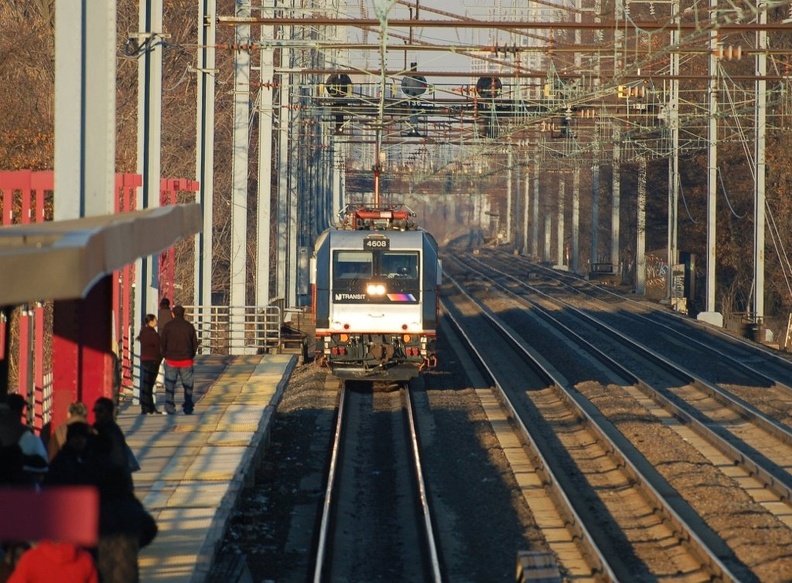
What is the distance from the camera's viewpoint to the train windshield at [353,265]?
22.9 meters

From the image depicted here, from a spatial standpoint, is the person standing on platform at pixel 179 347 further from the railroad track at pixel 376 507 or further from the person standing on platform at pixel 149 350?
the railroad track at pixel 376 507

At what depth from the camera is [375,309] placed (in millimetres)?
22797

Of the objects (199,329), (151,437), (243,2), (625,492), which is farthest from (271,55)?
(625,492)

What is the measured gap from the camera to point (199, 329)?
26.0 metres

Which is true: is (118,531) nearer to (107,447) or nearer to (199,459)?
(107,447)

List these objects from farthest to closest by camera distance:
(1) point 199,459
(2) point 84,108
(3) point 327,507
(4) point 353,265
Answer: (4) point 353,265 → (1) point 199,459 → (3) point 327,507 → (2) point 84,108

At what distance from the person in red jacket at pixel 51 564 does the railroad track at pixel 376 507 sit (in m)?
5.16

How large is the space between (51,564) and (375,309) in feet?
55.8

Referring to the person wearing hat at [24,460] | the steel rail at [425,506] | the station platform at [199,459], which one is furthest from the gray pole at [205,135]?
the person wearing hat at [24,460]

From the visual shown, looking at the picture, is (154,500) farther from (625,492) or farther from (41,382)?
(625,492)

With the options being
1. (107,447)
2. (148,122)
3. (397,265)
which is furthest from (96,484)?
(397,265)

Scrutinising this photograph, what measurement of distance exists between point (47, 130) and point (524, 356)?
11.8 meters

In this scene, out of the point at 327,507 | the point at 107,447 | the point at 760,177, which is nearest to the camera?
the point at 107,447

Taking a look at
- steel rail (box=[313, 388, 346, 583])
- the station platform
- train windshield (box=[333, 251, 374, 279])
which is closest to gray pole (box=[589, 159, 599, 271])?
train windshield (box=[333, 251, 374, 279])
